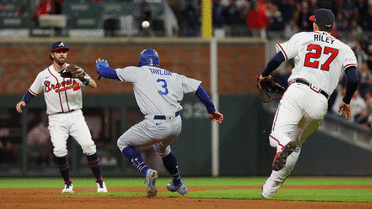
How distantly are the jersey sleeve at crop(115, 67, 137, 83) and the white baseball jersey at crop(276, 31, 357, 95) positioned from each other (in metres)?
1.87

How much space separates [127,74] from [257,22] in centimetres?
1077

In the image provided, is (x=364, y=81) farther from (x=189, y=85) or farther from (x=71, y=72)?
(x=71, y=72)

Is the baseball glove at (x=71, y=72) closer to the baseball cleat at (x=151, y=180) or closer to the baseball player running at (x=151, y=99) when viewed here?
the baseball player running at (x=151, y=99)

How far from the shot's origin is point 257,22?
1711 centimetres

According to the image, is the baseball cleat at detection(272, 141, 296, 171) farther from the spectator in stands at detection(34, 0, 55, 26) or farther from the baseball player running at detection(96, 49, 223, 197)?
the spectator in stands at detection(34, 0, 55, 26)

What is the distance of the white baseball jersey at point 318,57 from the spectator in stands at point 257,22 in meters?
10.8

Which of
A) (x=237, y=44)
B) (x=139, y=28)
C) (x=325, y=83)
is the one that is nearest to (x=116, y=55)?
(x=139, y=28)

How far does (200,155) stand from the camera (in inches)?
662

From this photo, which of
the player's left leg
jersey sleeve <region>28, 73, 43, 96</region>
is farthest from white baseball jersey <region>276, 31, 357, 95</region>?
jersey sleeve <region>28, 73, 43, 96</region>

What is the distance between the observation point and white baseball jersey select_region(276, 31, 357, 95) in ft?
20.8

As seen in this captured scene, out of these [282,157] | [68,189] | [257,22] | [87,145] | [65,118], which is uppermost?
[257,22]

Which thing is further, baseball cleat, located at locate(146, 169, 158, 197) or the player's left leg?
the player's left leg

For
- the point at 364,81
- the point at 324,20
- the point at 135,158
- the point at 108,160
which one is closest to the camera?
the point at 324,20

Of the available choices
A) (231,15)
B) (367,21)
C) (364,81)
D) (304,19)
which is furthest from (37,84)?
(367,21)
